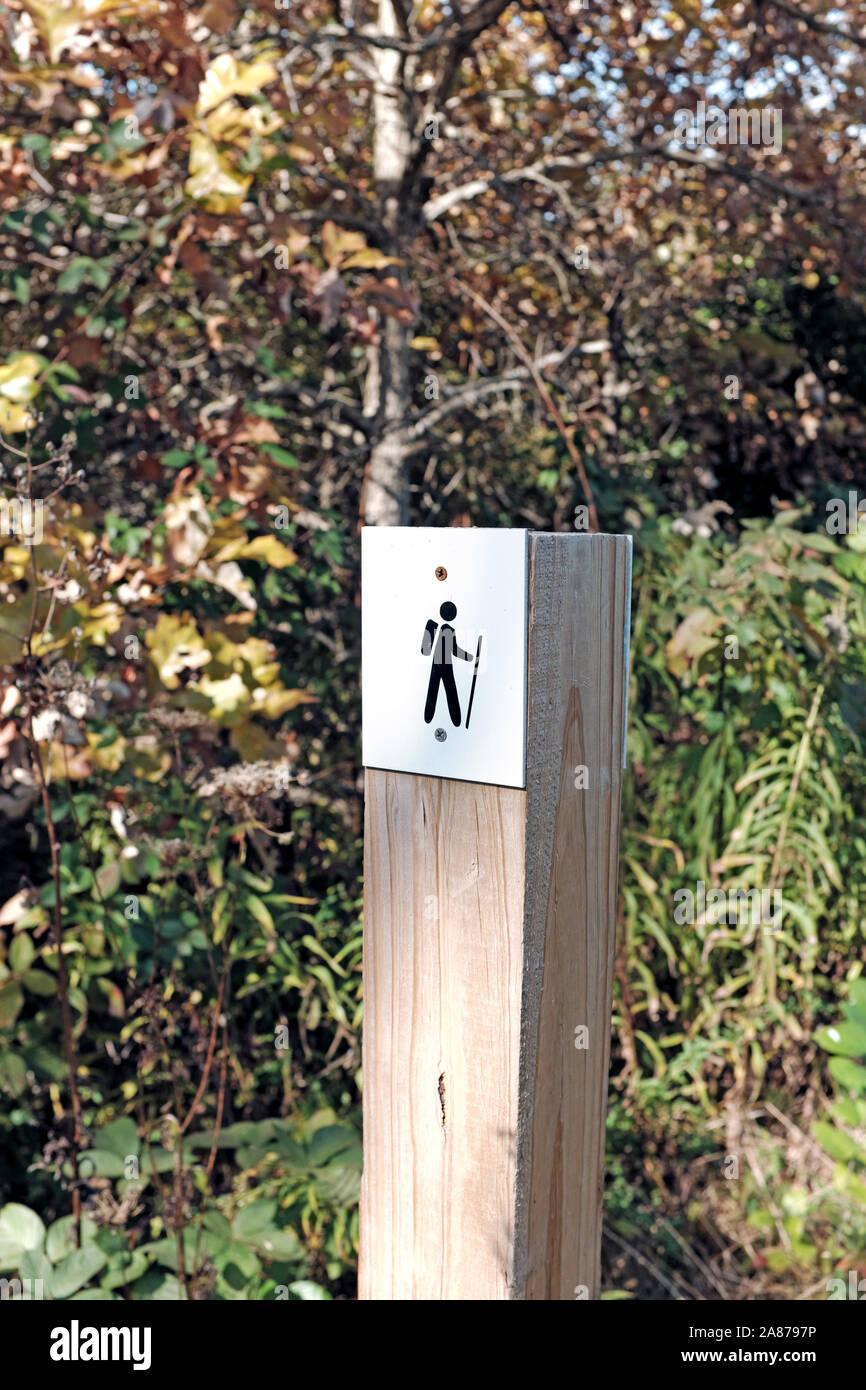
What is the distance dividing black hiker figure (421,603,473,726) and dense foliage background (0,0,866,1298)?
798 mm

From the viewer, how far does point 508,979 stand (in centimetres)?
110

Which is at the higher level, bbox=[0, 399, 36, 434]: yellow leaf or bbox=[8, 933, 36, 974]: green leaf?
bbox=[0, 399, 36, 434]: yellow leaf

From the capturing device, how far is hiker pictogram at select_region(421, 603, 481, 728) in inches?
43.9

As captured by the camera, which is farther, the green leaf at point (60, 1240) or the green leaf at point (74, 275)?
the green leaf at point (74, 275)

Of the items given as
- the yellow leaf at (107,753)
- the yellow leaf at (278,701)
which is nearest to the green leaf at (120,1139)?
the yellow leaf at (107,753)

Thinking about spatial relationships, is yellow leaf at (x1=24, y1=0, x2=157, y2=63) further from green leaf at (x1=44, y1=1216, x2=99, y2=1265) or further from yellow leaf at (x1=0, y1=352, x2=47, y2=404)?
green leaf at (x1=44, y1=1216, x2=99, y2=1265)

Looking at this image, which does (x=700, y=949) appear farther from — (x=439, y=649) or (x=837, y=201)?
(x=837, y=201)

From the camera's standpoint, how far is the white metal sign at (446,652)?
3.53 feet

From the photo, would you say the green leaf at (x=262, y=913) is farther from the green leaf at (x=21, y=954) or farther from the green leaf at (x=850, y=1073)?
the green leaf at (x=850, y=1073)

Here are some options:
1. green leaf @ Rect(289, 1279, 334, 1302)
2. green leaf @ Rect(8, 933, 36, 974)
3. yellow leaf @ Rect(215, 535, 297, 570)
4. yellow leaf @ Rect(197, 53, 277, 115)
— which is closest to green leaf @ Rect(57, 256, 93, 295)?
yellow leaf @ Rect(197, 53, 277, 115)

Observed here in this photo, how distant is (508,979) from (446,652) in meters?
0.32

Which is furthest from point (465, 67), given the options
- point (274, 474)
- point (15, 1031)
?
point (15, 1031)

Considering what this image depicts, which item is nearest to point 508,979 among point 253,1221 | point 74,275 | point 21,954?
point 253,1221
